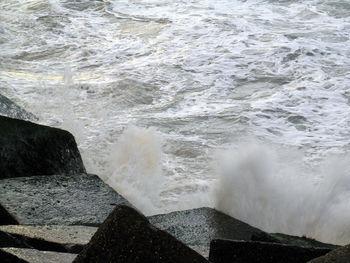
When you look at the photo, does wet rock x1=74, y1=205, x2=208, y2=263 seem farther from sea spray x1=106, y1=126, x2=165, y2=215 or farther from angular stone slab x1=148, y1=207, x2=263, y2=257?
sea spray x1=106, y1=126, x2=165, y2=215

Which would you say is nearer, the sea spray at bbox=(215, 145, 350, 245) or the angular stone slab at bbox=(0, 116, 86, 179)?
the angular stone slab at bbox=(0, 116, 86, 179)

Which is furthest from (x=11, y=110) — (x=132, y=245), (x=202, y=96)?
(x=132, y=245)

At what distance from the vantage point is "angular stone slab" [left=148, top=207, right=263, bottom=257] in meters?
3.96

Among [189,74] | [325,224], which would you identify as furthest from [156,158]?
[189,74]

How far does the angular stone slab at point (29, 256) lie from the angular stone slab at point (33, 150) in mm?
Result: 1732

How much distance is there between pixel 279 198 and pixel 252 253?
2.14 meters

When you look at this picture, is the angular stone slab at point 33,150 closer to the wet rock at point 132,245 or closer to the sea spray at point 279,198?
the sea spray at point 279,198

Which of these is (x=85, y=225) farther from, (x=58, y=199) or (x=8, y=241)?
(x=8, y=241)

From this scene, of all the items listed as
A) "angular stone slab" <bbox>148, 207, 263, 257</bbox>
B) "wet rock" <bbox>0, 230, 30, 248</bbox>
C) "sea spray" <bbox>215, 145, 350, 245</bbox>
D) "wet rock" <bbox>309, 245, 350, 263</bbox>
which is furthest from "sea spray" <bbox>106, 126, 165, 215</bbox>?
"wet rock" <bbox>309, 245, 350, 263</bbox>

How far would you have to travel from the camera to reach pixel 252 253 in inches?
109

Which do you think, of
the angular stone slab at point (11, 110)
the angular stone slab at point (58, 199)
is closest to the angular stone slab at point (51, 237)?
the angular stone slab at point (58, 199)

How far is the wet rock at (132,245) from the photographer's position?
2307 mm

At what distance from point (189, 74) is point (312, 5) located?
4639 millimetres

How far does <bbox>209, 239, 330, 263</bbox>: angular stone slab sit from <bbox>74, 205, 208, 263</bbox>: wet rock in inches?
17.9
